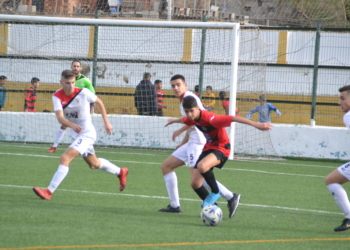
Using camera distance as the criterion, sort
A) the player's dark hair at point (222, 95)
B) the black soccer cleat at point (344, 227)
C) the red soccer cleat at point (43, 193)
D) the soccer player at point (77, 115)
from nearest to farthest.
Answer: the black soccer cleat at point (344, 227) → the red soccer cleat at point (43, 193) → the soccer player at point (77, 115) → the player's dark hair at point (222, 95)

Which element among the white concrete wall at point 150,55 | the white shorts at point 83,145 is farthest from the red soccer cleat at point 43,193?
the white concrete wall at point 150,55

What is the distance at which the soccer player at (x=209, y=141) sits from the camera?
265 inches

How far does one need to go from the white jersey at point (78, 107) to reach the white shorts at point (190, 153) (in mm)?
1482

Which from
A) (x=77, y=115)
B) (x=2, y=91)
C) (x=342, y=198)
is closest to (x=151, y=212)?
(x=77, y=115)

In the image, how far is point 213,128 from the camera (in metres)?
6.99

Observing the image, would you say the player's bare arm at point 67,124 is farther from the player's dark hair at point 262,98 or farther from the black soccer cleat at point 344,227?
the player's dark hair at point 262,98

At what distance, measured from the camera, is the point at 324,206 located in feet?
27.1

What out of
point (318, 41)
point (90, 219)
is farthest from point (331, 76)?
point (90, 219)

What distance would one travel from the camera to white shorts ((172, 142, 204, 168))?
7160mm

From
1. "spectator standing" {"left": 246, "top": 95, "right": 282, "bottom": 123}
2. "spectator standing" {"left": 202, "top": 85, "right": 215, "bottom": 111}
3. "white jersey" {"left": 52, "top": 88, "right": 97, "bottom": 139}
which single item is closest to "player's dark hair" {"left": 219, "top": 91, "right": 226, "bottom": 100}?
"spectator standing" {"left": 202, "top": 85, "right": 215, "bottom": 111}

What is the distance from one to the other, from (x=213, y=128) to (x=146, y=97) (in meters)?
8.92

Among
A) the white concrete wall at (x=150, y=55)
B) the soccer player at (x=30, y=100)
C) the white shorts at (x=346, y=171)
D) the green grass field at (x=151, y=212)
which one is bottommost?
the green grass field at (x=151, y=212)

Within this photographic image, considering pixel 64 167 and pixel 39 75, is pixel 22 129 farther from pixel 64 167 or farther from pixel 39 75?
pixel 64 167

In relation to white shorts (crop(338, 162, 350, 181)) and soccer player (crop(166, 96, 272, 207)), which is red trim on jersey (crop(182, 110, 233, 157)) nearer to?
soccer player (crop(166, 96, 272, 207))
